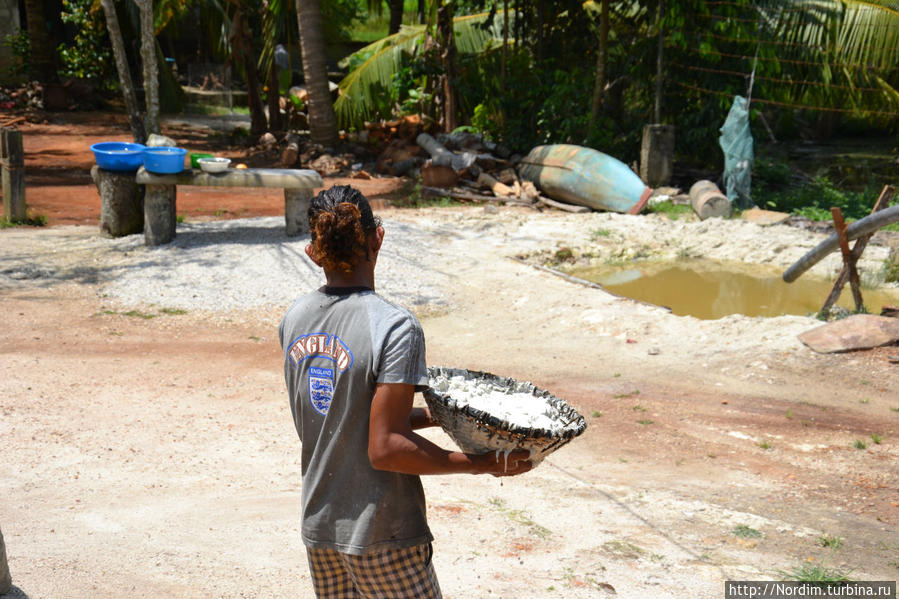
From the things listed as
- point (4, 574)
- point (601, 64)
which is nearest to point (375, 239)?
point (4, 574)

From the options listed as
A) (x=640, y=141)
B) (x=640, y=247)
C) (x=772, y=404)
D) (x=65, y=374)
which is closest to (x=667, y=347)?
(x=772, y=404)

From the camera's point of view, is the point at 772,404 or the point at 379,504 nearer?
the point at 379,504

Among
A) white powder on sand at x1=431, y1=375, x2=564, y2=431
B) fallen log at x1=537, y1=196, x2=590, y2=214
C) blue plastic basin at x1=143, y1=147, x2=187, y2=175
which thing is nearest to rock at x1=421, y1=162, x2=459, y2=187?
fallen log at x1=537, y1=196, x2=590, y2=214

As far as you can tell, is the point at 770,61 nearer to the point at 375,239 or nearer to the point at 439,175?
the point at 439,175

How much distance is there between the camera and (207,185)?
30.8 ft

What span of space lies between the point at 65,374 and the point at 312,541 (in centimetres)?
462

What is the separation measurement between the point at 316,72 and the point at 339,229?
14.4m

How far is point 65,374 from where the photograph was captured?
6.02m

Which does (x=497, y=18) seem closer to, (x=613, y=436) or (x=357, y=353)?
(x=613, y=436)

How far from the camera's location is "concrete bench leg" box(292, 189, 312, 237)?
31.9 ft

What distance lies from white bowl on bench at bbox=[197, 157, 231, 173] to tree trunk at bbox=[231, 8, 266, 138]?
8837 mm

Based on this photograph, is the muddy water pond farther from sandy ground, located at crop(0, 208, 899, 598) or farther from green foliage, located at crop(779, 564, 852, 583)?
green foliage, located at crop(779, 564, 852, 583)

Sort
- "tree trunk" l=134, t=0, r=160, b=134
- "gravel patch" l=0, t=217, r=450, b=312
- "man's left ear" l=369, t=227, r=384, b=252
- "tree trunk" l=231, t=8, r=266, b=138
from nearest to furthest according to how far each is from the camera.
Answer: "man's left ear" l=369, t=227, r=384, b=252
"gravel patch" l=0, t=217, r=450, b=312
"tree trunk" l=134, t=0, r=160, b=134
"tree trunk" l=231, t=8, r=266, b=138

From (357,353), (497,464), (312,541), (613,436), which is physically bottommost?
(613,436)
